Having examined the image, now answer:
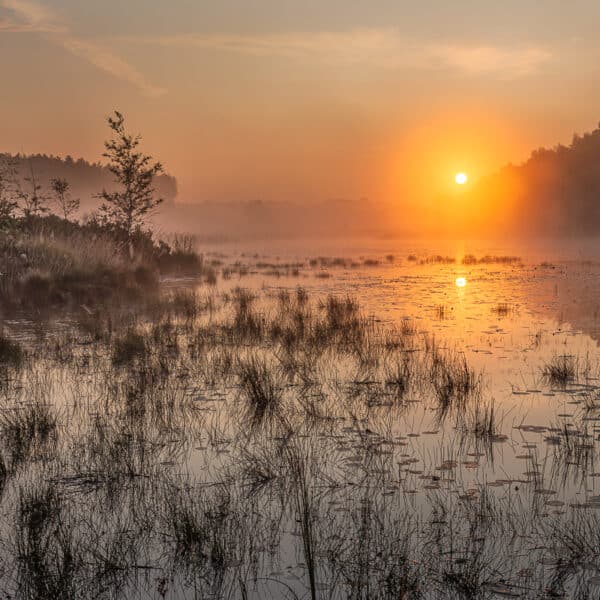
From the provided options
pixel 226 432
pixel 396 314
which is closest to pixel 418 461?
pixel 226 432

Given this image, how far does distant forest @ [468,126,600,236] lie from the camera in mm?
70938

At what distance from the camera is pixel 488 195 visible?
105062 millimetres

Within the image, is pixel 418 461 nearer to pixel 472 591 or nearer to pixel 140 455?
pixel 472 591

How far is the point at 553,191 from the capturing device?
80.7m

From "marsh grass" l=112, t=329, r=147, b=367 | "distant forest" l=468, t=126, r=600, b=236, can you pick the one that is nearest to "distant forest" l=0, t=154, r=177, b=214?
"distant forest" l=468, t=126, r=600, b=236

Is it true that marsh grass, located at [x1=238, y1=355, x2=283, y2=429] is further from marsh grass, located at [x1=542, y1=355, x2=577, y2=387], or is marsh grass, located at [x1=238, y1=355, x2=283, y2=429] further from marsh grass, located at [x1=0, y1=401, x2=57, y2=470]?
marsh grass, located at [x1=542, y1=355, x2=577, y2=387]

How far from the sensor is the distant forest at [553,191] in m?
70.9

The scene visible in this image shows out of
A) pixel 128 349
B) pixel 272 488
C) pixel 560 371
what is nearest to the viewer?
pixel 272 488

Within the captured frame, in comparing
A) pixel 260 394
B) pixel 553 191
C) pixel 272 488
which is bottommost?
pixel 272 488

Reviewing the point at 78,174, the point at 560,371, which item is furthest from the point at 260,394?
the point at 78,174

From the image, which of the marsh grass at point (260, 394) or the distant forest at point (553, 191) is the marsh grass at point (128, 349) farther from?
the distant forest at point (553, 191)

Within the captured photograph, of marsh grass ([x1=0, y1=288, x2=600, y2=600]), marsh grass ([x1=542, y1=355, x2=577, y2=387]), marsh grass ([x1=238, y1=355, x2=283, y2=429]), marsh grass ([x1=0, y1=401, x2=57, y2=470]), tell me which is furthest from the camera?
marsh grass ([x1=542, y1=355, x2=577, y2=387])

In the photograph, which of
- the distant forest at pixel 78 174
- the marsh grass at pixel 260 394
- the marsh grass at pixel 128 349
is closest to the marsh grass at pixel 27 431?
the marsh grass at pixel 260 394

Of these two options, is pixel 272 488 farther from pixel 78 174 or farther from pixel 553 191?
pixel 78 174
